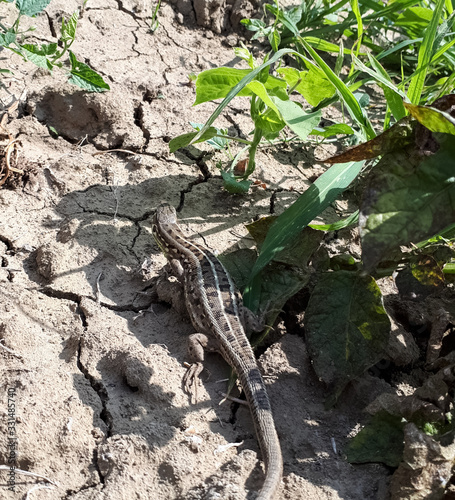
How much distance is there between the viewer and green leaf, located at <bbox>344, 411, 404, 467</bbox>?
119 inches

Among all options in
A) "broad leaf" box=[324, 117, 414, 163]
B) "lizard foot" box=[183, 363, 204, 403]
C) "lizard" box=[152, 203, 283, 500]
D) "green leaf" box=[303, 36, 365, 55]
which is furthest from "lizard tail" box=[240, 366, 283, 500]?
"green leaf" box=[303, 36, 365, 55]

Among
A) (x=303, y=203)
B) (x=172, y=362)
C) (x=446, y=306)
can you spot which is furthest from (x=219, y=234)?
(x=446, y=306)

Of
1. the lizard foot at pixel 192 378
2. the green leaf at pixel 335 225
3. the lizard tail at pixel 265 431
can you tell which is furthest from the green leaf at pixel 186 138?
the lizard tail at pixel 265 431

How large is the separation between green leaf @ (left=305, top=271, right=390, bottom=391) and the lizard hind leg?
2.01 feet

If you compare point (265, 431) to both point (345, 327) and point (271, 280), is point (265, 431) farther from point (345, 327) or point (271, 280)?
point (271, 280)

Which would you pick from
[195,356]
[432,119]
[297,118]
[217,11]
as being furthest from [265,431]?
[217,11]

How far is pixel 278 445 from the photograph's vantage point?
120 inches

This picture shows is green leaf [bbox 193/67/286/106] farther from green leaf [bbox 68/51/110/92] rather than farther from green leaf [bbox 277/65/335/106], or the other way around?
green leaf [bbox 68/51/110/92]

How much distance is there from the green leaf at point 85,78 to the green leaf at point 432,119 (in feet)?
8.96

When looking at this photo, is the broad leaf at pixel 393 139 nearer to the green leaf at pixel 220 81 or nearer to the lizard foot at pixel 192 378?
the green leaf at pixel 220 81

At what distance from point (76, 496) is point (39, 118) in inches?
128

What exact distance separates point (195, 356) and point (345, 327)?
2.98ft

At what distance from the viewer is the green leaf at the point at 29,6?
4.57 meters

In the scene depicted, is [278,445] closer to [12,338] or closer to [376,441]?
[376,441]
